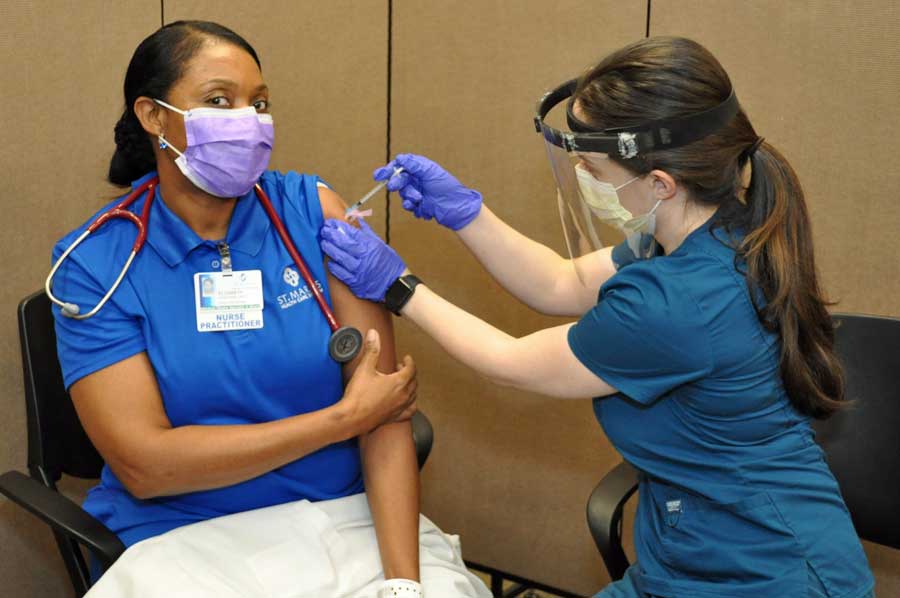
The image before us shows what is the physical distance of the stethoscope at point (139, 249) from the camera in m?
1.67

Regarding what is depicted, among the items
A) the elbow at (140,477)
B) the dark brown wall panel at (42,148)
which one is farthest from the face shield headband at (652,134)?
the dark brown wall panel at (42,148)

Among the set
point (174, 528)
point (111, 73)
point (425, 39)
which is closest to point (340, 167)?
point (425, 39)

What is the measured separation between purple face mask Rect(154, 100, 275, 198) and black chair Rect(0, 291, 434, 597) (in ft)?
1.64

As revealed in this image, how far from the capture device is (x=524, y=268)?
2.00m

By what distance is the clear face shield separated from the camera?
1439 mm

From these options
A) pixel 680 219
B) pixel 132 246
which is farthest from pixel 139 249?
pixel 680 219

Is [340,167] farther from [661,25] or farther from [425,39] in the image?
[661,25]

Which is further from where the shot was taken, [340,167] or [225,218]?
[340,167]

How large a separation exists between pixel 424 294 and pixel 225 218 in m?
0.44

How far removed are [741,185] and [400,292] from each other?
65 cm

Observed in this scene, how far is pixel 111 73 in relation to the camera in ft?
7.85

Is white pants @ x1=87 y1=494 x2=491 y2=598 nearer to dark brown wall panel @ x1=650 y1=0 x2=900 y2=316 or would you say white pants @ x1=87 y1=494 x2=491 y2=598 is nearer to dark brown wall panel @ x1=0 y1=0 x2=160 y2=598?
dark brown wall panel @ x1=0 y1=0 x2=160 y2=598

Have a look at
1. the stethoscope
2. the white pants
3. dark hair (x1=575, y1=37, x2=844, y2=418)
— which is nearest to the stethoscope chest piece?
the stethoscope

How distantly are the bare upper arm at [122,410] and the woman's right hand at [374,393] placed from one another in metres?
0.35
